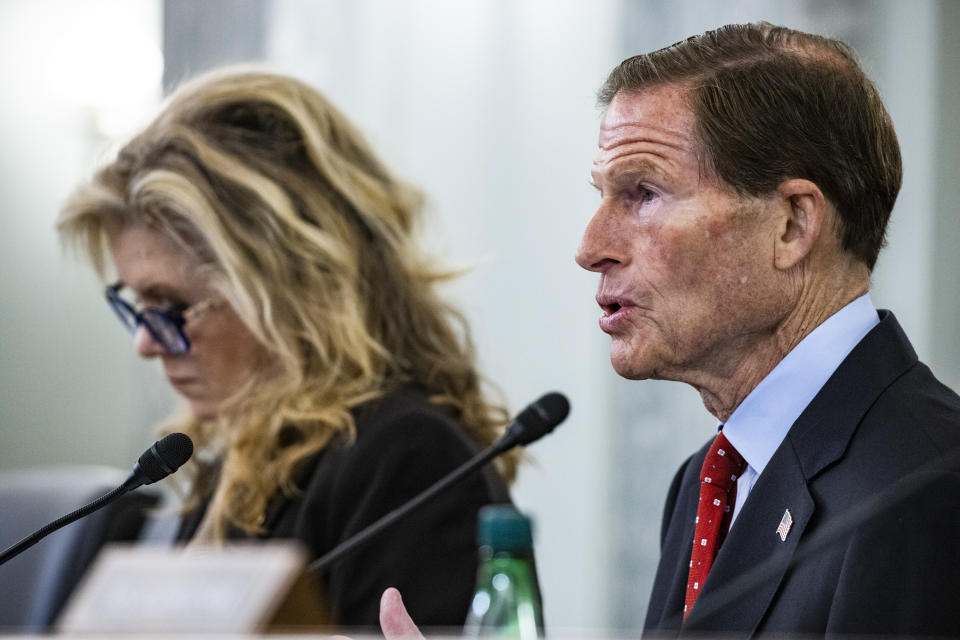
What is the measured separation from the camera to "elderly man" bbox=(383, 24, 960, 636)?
1.17 metres

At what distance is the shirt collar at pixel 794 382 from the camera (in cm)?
124

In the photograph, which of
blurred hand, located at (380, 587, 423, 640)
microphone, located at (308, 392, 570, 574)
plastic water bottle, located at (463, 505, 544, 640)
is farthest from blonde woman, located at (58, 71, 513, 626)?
plastic water bottle, located at (463, 505, 544, 640)

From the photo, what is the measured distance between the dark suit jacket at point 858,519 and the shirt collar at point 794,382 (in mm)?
28

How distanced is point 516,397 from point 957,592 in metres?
2.70

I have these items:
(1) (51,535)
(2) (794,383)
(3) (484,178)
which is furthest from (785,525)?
(3) (484,178)

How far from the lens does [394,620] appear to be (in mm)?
1146

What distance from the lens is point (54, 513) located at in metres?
2.72

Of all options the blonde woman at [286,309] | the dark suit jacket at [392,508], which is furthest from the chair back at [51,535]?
the dark suit jacket at [392,508]

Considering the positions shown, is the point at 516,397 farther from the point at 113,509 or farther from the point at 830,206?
the point at 830,206

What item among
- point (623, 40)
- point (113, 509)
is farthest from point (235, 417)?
point (623, 40)

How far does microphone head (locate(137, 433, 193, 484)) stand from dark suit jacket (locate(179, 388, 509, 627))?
0.47m

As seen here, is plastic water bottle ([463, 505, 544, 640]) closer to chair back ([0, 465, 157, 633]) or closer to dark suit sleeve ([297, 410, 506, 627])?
dark suit sleeve ([297, 410, 506, 627])

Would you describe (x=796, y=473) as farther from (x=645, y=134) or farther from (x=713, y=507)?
(x=645, y=134)

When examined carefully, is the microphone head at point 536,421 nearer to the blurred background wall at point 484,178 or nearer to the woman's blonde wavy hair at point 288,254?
the woman's blonde wavy hair at point 288,254
